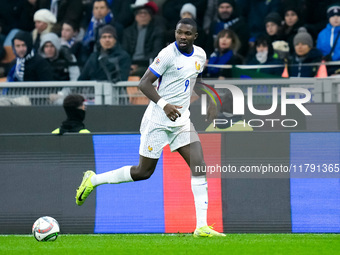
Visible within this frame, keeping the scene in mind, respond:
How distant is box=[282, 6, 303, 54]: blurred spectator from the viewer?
14516mm

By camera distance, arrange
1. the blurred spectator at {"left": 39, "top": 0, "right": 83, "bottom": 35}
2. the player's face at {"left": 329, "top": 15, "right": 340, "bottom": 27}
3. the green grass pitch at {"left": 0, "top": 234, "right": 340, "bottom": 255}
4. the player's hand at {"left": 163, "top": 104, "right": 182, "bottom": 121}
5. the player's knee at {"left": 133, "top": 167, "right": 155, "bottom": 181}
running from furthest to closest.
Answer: the blurred spectator at {"left": 39, "top": 0, "right": 83, "bottom": 35} → the player's face at {"left": 329, "top": 15, "right": 340, "bottom": 27} → the player's knee at {"left": 133, "top": 167, "right": 155, "bottom": 181} → the player's hand at {"left": 163, "top": 104, "right": 182, "bottom": 121} → the green grass pitch at {"left": 0, "top": 234, "right": 340, "bottom": 255}

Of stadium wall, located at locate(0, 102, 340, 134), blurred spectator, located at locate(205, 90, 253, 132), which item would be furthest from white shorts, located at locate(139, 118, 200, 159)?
stadium wall, located at locate(0, 102, 340, 134)

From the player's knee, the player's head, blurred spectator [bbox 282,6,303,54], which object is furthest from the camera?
blurred spectator [bbox 282,6,303,54]

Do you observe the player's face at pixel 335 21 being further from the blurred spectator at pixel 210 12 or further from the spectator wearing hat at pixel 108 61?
the spectator wearing hat at pixel 108 61

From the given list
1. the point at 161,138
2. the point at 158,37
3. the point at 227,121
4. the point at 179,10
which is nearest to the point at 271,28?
the point at 179,10

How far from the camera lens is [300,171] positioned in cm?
991

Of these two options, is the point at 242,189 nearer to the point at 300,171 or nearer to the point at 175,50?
the point at 300,171

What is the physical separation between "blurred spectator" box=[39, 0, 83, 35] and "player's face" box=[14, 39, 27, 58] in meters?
1.23

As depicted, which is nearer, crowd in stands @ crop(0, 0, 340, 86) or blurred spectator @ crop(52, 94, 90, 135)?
blurred spectator @ crop(52, 94, 90, 135)

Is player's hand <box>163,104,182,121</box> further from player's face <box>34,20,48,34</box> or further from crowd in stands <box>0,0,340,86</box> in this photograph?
player's face <box>34,20,48,34</box>

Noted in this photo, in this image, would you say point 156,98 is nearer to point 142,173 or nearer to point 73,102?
point 142,173

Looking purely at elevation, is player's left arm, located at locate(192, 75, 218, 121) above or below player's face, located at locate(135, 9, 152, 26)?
below

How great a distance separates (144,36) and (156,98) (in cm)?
634

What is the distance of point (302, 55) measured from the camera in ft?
44.5
